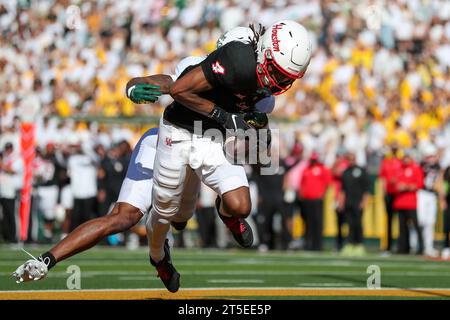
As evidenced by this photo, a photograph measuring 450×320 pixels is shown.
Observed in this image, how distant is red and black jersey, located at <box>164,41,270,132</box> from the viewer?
7.91m

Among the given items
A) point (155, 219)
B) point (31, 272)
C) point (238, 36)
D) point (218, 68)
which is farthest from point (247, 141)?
point (31, 272)

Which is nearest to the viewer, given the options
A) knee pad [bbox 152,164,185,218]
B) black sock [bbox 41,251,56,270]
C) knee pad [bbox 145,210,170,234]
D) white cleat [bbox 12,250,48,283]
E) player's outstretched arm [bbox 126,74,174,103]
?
white cleat [bbox 12,250,48,283]

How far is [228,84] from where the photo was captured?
795cm

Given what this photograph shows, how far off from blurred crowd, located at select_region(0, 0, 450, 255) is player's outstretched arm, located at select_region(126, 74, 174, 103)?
10757mm

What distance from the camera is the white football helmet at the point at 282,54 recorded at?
8.05 metres

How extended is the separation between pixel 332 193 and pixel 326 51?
4173 millimetres

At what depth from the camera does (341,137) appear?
20.1 meters

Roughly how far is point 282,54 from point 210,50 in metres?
15.0

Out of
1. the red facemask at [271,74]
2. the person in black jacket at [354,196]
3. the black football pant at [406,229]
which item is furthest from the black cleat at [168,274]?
the person in black jacket at [354,196]

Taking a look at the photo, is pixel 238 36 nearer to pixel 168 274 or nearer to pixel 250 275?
pixel 168 274

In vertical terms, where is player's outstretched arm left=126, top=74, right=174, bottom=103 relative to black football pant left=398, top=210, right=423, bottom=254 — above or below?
above

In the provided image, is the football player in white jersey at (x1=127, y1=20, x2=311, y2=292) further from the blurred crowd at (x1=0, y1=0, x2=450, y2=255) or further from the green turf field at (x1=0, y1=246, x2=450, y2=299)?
the blurred crowd at (x1=0, y1=0, x2=450, y2=255)

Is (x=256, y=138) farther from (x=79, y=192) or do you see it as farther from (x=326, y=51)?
(x=326, y=51)

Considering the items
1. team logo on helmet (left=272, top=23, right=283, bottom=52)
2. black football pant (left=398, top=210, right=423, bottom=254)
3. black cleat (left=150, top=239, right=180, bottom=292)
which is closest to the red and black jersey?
team logo on helmet (left=272, top=23, right=283, bottom=52)
